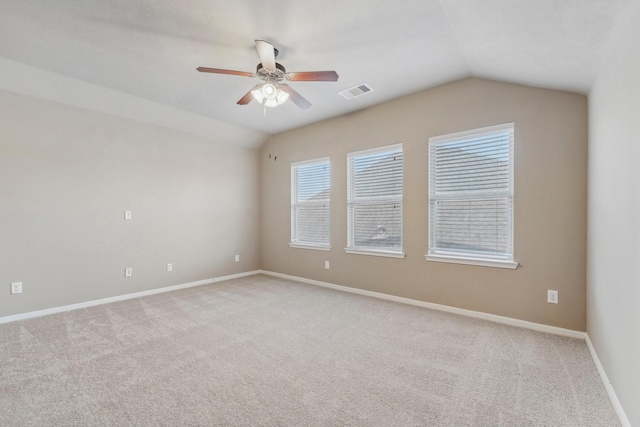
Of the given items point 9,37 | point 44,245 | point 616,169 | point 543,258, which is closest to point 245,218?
point 44,245

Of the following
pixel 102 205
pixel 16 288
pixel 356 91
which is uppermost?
pixel 356 91

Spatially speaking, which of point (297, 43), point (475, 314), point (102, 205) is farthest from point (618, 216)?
point (102, 205)

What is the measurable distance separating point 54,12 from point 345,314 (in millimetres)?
3884

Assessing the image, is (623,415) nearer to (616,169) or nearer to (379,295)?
(616,169)

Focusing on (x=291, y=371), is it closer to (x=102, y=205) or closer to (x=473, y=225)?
(x=473, y=225)

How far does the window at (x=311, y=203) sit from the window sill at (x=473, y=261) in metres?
1.76

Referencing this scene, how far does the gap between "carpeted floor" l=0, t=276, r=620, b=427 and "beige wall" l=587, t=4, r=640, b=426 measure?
33 centimetres

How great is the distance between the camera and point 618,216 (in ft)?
6.12

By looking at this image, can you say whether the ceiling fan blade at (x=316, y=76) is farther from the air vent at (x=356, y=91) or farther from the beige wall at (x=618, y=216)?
the beige wall at (x=618, y=216)

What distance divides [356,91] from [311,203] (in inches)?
82.3

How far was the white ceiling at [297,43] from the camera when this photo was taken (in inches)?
84.2

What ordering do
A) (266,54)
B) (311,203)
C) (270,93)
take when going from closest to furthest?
(266,54) < (270,93) < (311,203)

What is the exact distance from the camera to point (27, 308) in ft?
11.1

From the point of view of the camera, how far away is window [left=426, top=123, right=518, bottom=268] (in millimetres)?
3239
